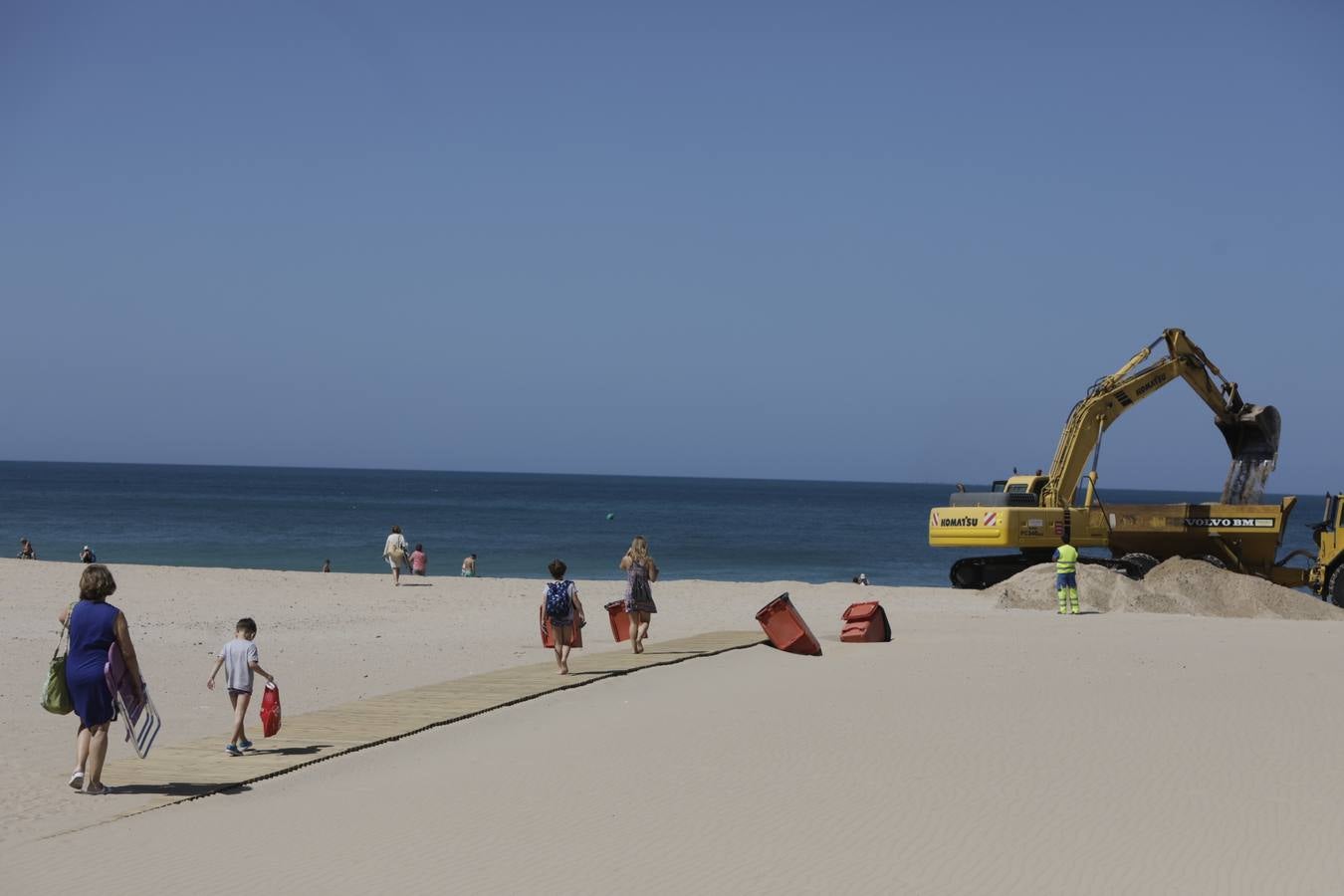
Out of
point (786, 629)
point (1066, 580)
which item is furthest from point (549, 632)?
point (1066, 580)

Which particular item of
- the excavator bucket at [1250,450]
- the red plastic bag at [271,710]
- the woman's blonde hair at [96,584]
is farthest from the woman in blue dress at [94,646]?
the excavator bucket at [1250,450]

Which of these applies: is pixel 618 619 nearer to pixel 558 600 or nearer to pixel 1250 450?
pixel 558 600

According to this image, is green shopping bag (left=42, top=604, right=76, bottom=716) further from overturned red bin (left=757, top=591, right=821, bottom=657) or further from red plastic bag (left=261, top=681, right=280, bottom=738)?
overturned red bin (left=757, top=591, right=821, bottom=657)

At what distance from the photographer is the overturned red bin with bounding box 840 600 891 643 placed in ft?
68.7

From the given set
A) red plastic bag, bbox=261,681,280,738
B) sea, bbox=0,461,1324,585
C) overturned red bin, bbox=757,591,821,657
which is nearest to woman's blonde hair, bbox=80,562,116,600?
red plastic bag, bbox=261,681,280,738

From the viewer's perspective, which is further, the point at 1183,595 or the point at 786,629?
the point at 1183,595

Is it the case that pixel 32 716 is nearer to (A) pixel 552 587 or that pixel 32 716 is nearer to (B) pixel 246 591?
(A) pixel 552 587

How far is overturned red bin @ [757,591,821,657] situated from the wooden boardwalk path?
0.83 m

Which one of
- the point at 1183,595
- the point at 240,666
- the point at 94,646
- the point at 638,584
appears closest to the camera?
the point at 94,646

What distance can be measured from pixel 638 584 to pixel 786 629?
7.63 ft

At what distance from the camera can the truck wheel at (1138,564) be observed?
2991cm

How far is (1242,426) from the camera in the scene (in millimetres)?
30906

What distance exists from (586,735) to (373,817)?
11.1ft

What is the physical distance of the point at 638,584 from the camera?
18.5 meters
